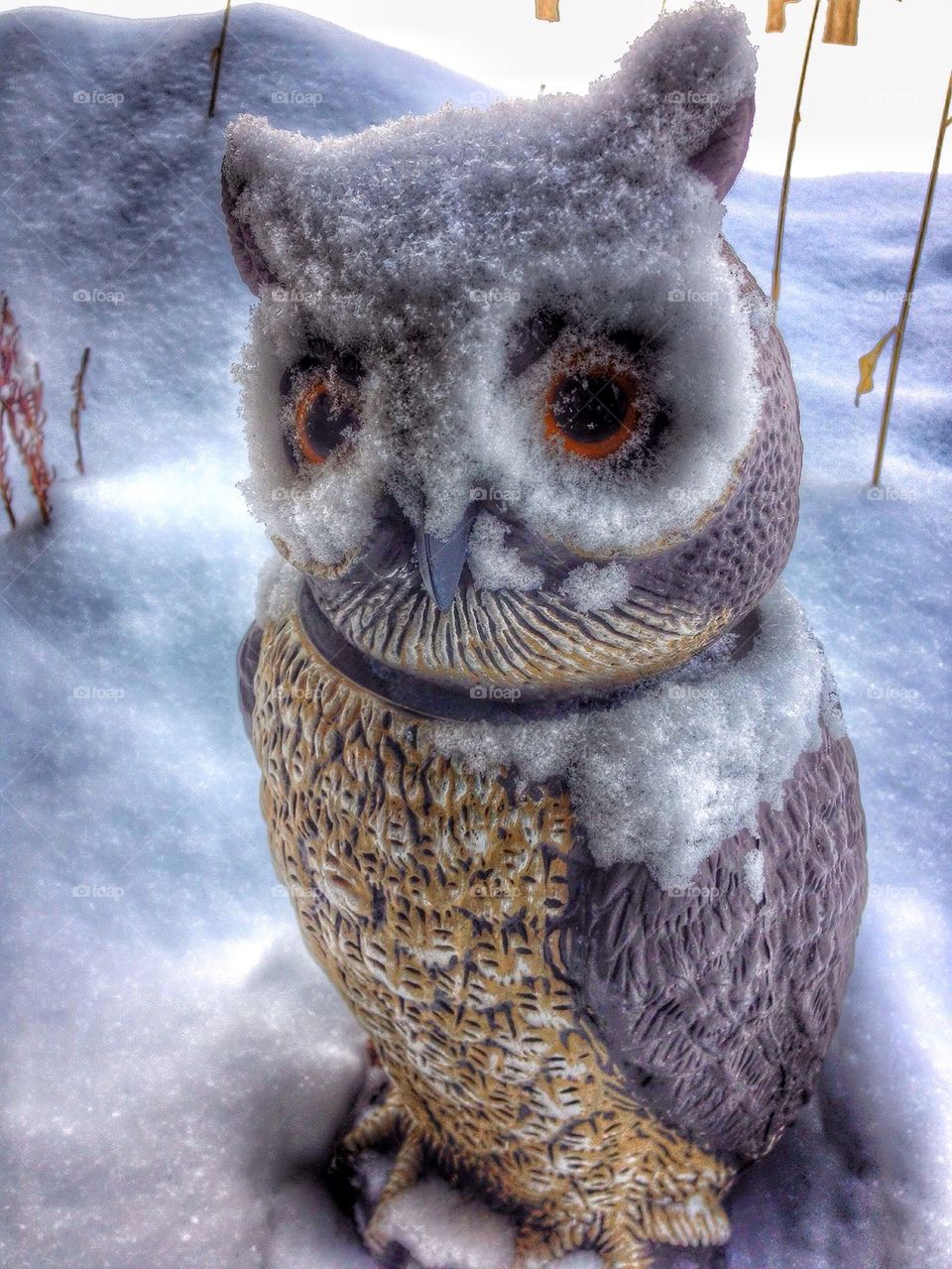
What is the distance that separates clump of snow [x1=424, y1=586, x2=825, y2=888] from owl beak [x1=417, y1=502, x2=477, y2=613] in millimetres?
192

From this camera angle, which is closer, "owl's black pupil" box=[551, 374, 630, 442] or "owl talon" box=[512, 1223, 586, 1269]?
"owl's black pupil" box=[551, 374, 630, 442]

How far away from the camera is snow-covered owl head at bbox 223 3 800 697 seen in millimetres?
563

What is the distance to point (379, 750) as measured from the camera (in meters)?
0.79

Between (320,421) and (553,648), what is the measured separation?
0.65ft

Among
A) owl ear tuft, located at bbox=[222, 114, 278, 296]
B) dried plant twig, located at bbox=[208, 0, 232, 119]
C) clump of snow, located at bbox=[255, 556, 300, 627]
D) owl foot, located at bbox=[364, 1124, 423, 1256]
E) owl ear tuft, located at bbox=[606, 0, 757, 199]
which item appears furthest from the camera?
dried plant twig, located at bbox=[208, 0, 232, 119]

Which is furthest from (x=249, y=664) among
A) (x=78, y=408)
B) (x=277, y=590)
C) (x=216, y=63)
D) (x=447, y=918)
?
(x=216, y=63)

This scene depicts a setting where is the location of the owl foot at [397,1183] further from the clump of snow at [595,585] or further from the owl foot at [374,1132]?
the clump of snow at [595,585]

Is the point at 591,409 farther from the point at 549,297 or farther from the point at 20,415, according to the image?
the point at 20,415

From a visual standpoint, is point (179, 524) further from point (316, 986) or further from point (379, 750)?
point (379, 750)

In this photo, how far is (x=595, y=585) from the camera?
632mm

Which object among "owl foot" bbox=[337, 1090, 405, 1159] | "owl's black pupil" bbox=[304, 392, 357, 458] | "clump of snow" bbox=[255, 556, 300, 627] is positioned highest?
"owl's black pupil" bbox=[304, 392, 357, 458]

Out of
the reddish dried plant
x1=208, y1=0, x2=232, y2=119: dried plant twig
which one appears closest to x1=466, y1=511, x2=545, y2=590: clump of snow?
the reddish dried plant

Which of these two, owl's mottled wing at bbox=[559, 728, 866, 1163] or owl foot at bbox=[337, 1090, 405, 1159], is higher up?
owl's mottled wing at bbox=[559, 728, 866, 1163]

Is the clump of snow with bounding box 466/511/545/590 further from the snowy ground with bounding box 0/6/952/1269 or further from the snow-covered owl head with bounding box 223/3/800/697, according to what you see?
the snowy ground with bounding box 0/6/952/1269
